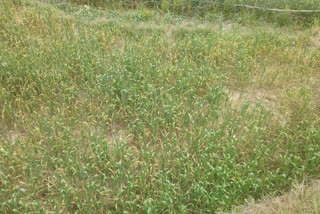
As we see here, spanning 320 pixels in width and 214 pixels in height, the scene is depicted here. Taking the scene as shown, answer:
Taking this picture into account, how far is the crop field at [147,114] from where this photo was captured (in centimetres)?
375

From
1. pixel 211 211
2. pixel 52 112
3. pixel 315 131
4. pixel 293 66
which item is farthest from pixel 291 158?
pixel 52 112

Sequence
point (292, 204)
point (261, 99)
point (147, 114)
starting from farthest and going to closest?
1. point (261, 99)
2. point (147, 114)
3. point (292, 204)

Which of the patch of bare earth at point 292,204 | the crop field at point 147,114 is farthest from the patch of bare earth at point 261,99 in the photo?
the patch of bare earth at point 292,204

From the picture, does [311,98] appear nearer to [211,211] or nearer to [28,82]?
[211,211]

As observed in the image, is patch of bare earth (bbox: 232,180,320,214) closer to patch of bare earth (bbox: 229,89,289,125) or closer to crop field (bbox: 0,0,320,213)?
crop field (bbox: 0,0,320,213)

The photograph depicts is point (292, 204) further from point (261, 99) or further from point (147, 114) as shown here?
point (261, 99)

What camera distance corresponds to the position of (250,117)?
15.9 ft

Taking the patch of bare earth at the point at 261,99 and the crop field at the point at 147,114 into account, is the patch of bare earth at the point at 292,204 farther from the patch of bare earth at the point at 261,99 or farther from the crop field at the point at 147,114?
the patch of bare earth at the point at 261,99

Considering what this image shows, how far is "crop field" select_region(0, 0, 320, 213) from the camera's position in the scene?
12.3ft

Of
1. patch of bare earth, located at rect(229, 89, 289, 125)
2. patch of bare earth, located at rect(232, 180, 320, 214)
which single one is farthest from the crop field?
patch of bare earth, located at rect(232, 180, 320, 214)

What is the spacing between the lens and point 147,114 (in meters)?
4.50

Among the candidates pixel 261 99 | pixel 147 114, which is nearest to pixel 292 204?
pixel 147 114

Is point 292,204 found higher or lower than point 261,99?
lower

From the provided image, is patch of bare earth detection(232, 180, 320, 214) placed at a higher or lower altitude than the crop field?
lower
